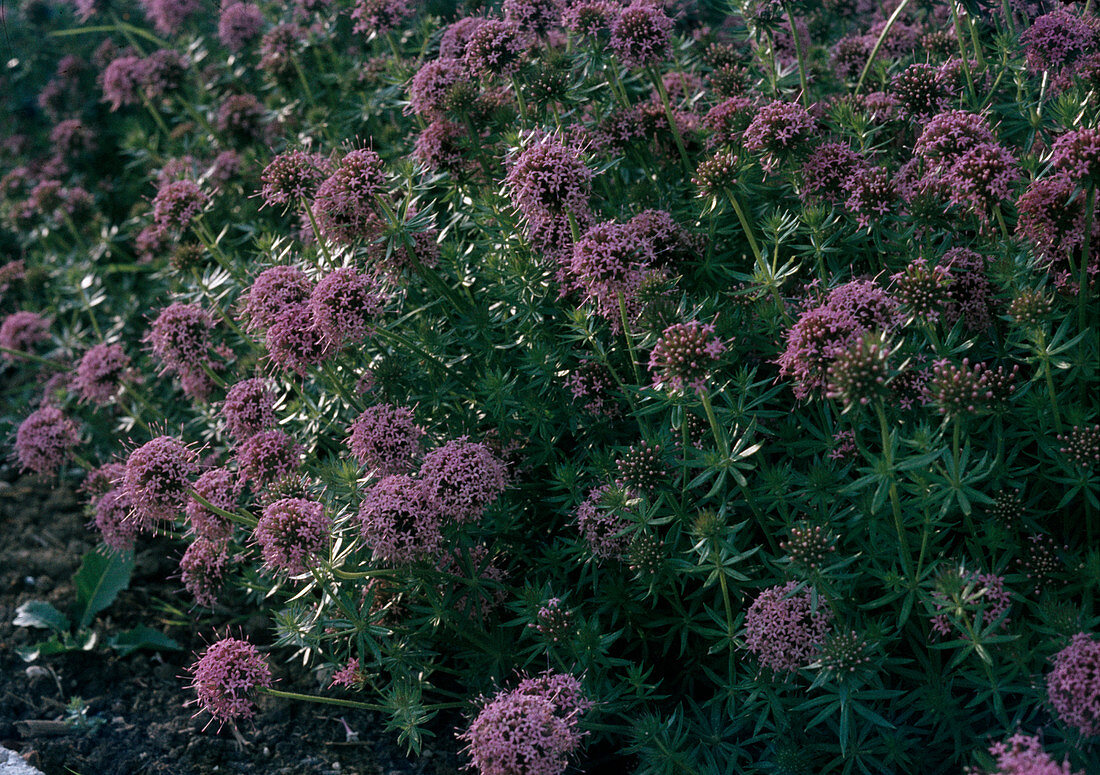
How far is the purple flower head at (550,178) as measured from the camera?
4477mm

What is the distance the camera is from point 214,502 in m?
4.98

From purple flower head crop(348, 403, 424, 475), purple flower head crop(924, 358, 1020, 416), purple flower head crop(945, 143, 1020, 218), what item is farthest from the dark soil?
purple flower head crop(945, 143, 1020, 218)

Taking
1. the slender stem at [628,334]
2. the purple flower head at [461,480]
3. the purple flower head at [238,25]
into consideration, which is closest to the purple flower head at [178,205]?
the purple flower head at [461,480]

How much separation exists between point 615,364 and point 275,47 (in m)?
4.46

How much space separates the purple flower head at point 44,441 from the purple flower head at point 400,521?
10.9 ft

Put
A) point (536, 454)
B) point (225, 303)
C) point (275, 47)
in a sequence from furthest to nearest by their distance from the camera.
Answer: point (275, 47) → point (225, 303) → point (536, 454)

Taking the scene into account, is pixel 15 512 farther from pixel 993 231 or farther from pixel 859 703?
pixel 993 231

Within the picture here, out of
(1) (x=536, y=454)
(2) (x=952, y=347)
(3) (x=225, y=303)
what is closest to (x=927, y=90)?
(2) (x=952, y=347)

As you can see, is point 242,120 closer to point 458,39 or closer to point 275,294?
point 458,39

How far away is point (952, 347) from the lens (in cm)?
441

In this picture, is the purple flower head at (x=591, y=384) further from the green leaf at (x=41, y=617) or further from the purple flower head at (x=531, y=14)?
the green leaf at (x=41, y=617)

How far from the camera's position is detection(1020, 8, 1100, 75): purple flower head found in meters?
4.89

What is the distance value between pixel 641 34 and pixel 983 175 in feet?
6.52

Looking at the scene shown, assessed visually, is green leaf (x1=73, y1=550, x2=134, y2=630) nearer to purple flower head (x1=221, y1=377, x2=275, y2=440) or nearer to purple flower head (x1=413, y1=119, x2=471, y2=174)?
purple flower head (x1=221, y1=377, x2=275, y2=440)
